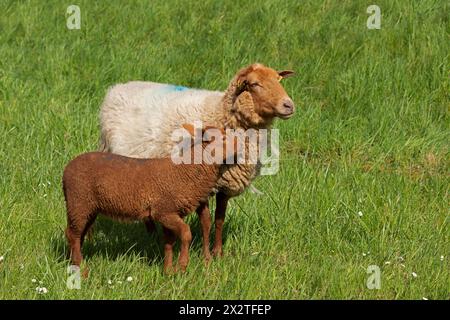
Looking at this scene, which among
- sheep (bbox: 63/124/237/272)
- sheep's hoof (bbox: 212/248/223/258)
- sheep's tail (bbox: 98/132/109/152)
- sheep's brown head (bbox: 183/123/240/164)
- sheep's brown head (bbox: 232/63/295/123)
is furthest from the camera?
sheep's tail (bbox: 98/132/109/152)

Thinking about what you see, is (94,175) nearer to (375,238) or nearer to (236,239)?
(236,239)

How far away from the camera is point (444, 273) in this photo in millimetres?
5332

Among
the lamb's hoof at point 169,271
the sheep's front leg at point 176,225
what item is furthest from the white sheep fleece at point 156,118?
the lamb's hoof at point 169,271

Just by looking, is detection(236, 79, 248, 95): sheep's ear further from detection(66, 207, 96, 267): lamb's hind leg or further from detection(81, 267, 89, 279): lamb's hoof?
detection(81, 267, 89, 279): lamb's hoof

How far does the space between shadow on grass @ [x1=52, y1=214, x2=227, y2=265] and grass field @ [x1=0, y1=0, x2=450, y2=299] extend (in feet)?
0.06

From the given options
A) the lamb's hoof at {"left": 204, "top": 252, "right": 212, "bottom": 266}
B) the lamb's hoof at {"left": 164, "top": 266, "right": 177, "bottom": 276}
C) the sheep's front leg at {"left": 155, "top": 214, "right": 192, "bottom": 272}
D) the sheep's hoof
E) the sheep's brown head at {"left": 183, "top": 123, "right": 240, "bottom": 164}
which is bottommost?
the sheep's hoof

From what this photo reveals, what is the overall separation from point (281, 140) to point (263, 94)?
2.33 metres

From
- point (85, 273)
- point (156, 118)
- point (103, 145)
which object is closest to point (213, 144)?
point (156, 118)

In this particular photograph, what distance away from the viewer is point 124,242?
19.4 feet

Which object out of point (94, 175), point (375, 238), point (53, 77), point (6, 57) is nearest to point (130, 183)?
point (94, 175)

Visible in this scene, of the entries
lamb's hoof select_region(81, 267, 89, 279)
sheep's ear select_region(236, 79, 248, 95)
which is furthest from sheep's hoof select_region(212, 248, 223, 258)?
sheep's ear select_region(236, 79, 248, 95)

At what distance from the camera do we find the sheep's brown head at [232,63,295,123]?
5.40 m

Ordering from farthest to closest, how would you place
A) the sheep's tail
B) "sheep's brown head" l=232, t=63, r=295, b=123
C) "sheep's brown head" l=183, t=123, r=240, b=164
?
the sheep's tail < "sheep's brown head" l=232, t=63, r=295, b=123 < "sheep's brown head" l=183, t=123, r=240, b=164

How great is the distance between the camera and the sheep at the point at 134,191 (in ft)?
16.7
